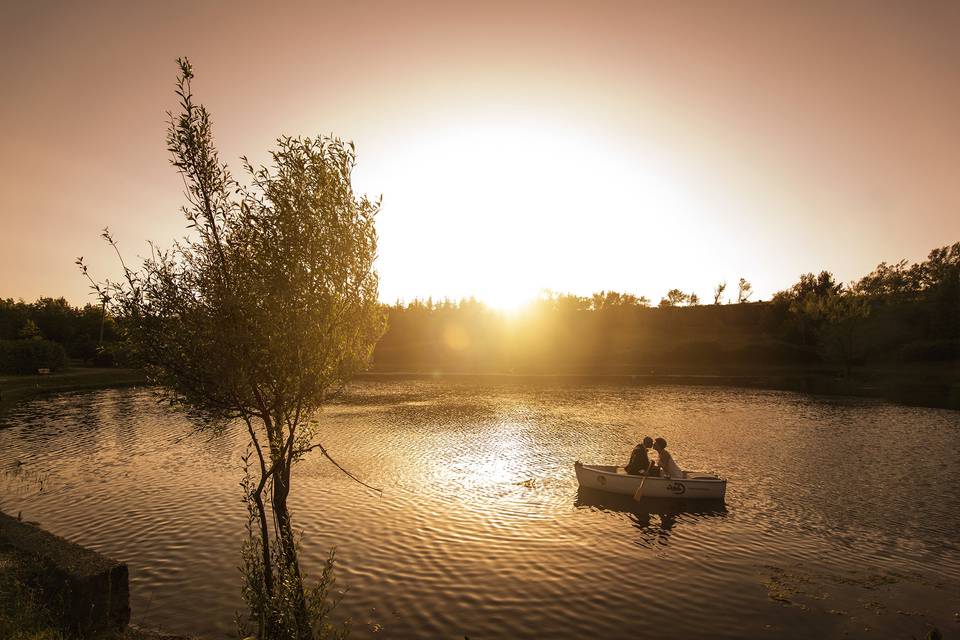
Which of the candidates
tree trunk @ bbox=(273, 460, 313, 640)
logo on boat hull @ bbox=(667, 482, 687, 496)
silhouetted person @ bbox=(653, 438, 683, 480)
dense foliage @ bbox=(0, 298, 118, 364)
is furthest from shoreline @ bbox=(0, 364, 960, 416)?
tree trunk @ bbox=(273, 460, 313, 640)

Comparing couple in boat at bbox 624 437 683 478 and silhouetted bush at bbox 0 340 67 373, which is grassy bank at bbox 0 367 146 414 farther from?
couple in boat at bbox 624 437 683 478

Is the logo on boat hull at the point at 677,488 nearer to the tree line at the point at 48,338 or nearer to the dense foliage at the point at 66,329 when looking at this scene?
the tree line at the point at 48,338

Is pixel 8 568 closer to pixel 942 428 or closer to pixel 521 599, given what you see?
pixel 521 599

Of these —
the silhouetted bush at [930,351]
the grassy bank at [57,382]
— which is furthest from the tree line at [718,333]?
the grassy bank at [57,382]

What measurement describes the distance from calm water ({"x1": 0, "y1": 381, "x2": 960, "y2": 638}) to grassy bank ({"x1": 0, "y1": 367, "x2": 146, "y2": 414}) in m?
21.9

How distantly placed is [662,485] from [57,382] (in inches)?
3591

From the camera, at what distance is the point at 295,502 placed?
27.1m

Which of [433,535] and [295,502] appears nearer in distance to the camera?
[433,535]

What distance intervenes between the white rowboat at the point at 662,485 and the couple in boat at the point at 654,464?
0.62 meters

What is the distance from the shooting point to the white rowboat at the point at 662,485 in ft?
87.8

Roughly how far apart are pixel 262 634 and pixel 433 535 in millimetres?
11112

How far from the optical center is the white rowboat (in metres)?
26.8

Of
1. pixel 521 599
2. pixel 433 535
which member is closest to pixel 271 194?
pixel 521 599

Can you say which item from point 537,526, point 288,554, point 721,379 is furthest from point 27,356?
point 721,379
